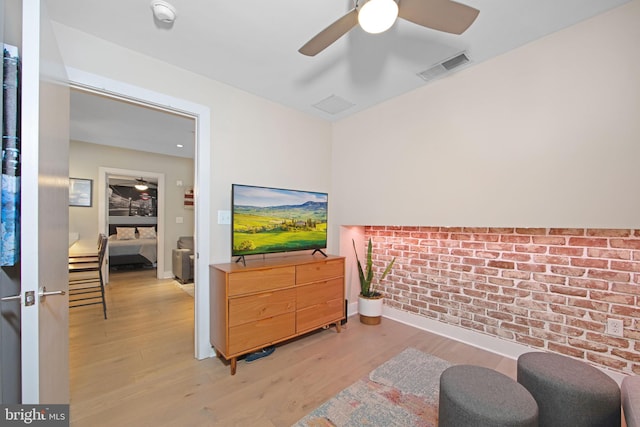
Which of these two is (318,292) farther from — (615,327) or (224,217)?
(615,327)

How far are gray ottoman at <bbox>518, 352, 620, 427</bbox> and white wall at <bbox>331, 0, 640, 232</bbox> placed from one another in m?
0.95

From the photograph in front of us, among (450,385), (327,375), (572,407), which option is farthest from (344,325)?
(572,407)

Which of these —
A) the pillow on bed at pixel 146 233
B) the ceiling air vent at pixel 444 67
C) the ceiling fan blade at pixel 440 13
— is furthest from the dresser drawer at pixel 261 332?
the pillow on bed at pixel 146 233

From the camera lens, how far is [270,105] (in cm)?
275

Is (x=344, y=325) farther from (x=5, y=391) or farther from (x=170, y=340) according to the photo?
(x=5, y=391)

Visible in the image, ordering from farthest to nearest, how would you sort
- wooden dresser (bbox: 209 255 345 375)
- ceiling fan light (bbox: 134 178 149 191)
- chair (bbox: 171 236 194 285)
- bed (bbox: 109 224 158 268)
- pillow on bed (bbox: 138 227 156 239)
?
ceiling fan light (bbox: 134 178 149 191) → pillow on bed (bbox: 138 227 156 239) → bed (bbox: 109 224 158 268) → chair (bbox: 171 236 194 285) → wooden dresser (bbox: 209 255 345 375)

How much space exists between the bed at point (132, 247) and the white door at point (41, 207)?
5.18m

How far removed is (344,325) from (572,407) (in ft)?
6.54

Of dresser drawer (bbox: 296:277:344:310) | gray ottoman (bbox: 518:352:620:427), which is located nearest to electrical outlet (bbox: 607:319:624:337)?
gray ottoman (bbox: 518:352:620:427)

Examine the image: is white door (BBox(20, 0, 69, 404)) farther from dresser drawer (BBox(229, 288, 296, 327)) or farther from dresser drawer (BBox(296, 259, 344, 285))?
dresser drawer (BBox(296, 259, 344, 285))

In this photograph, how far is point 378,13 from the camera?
1.09 metres

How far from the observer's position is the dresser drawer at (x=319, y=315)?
2.40 meters

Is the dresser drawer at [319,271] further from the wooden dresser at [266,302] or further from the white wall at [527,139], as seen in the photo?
the white wall at [527,139]

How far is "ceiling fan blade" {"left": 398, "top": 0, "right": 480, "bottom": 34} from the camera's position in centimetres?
114
